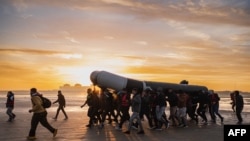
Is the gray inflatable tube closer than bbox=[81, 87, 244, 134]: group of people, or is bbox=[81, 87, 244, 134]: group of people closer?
bbox=[81, 87, 244, 134]: group of people

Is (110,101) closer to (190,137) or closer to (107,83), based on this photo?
(107,83)

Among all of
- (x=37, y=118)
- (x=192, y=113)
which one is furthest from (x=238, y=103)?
(x=37, y=118)

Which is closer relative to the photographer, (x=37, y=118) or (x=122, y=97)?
(x=37, y=118)

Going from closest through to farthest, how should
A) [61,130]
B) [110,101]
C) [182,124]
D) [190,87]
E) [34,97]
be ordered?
[34,97] → [61,130] → [110,101] → [182,124] → [190,87]

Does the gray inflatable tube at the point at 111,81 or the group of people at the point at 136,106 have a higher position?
the gray inflatable tube at the point at 111,81

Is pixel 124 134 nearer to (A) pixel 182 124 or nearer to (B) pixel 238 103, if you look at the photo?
(A) pixel 182 124

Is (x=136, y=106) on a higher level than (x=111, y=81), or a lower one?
lower

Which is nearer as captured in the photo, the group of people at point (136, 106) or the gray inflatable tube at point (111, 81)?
the group of people at point (136, 106)

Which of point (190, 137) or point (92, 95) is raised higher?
point (92, 95)

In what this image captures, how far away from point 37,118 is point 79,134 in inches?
87.3

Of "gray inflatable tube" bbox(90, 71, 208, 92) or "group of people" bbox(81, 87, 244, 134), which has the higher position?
"gray inflatable tube" bbox(90, 71, 208, 92)

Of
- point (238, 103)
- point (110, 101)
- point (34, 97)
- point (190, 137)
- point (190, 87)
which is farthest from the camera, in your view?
point (190, 87)

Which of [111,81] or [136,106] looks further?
[111,81]

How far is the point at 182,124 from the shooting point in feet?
62.4
